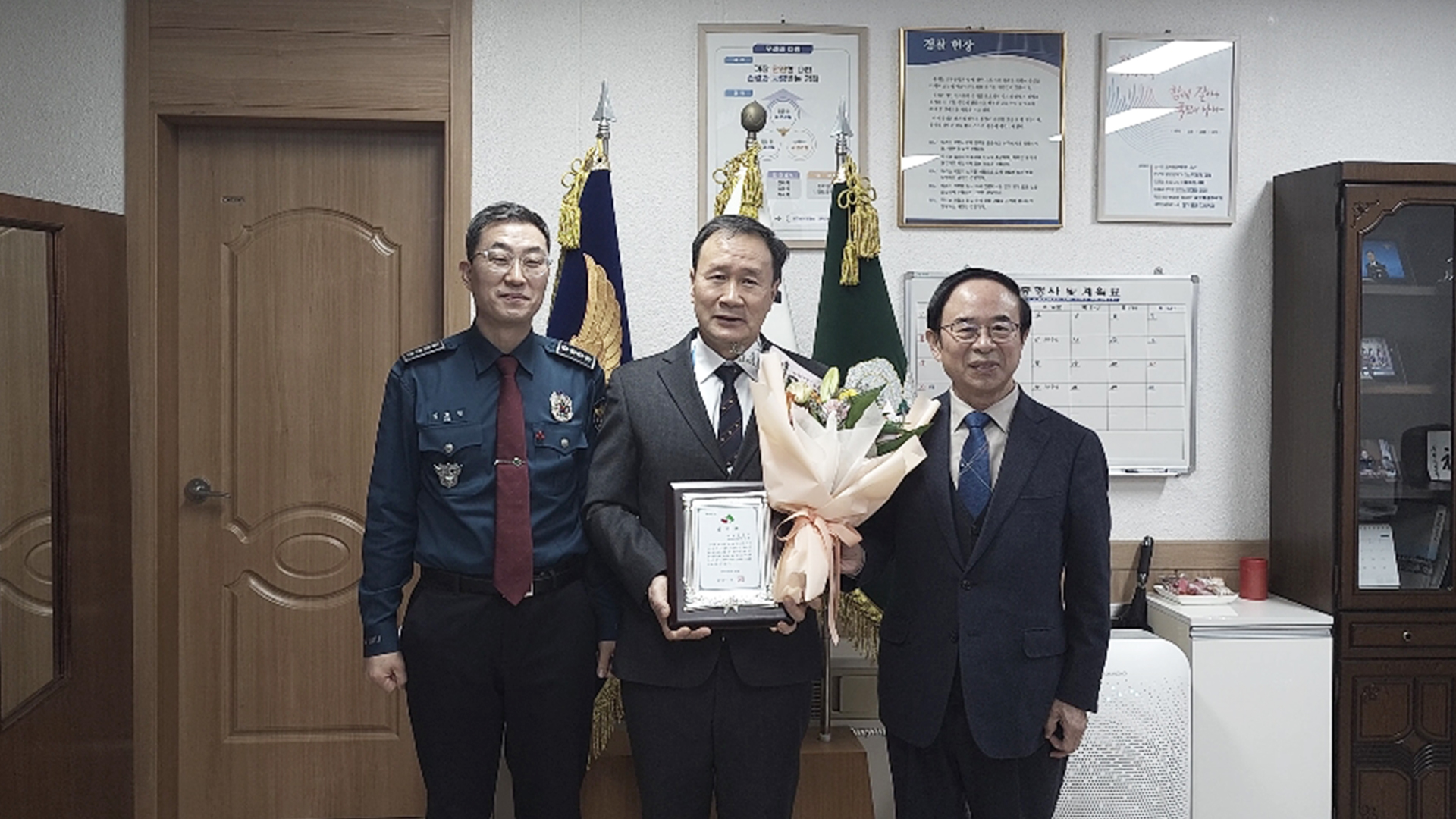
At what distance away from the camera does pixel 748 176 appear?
2609 millimetres

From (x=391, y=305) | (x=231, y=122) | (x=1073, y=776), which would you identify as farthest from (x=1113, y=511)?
(x=231, y=122)

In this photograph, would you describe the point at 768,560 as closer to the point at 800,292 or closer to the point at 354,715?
the point at 800,292

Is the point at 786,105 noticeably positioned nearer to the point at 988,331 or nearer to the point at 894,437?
the point at 988,331

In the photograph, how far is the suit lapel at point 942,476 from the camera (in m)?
2.02

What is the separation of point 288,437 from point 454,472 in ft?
3.83

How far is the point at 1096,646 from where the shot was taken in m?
2.03

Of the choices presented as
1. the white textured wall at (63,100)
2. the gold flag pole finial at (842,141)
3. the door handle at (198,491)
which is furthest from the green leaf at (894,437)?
the white textured wall at (63,100)

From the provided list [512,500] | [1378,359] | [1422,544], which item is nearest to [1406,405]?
[1378,359]

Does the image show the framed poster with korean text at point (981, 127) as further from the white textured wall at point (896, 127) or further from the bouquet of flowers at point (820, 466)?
the bouquet of flowers at point (820, 466)

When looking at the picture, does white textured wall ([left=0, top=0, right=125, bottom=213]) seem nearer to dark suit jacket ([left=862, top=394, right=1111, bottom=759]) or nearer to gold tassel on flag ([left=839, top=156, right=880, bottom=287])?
gold tassel on flag ([left=839, top=156, right=880, bottom=287])

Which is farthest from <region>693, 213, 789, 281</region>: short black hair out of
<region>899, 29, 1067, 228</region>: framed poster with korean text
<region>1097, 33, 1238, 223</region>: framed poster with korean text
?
<region>1097, 33, 1238, 223</region>: framed poster with korean text

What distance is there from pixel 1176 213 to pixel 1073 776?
1.49 metres

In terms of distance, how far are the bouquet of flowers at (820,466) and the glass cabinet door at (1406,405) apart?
1569mm

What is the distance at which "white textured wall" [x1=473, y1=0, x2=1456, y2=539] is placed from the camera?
299cm
